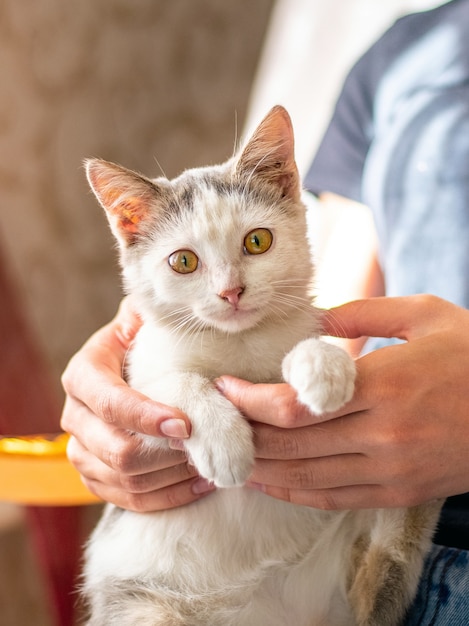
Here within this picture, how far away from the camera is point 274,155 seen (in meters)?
1.15

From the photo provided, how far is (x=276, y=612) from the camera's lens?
3.45ft

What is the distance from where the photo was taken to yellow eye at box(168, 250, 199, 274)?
3.45 feet

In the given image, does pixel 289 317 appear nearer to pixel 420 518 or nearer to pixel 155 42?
pixel 420 518

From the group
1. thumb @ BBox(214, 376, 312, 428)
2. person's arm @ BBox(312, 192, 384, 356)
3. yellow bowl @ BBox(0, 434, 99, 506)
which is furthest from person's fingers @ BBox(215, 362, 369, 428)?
yellow bowl @ BBox(0, 434, 99, 506)

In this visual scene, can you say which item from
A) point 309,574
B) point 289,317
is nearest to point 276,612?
point 309,574

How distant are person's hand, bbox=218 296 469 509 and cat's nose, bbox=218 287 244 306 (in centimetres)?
13

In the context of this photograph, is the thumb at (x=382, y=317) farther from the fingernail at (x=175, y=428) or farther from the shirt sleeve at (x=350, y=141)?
the shirt sleeve at (x=350, y=141)

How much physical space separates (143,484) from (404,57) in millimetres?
1152

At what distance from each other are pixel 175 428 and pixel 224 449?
8 centimetres

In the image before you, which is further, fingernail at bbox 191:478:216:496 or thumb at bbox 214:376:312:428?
fingernail at bbox 191:478:216:496

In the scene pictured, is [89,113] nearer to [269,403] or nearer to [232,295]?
[232,295]

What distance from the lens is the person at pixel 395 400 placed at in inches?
36.7

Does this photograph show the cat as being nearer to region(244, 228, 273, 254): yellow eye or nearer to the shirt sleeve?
region(244, 228, 273, 254): yellow eye

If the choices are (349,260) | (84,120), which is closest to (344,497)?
(349,260)
